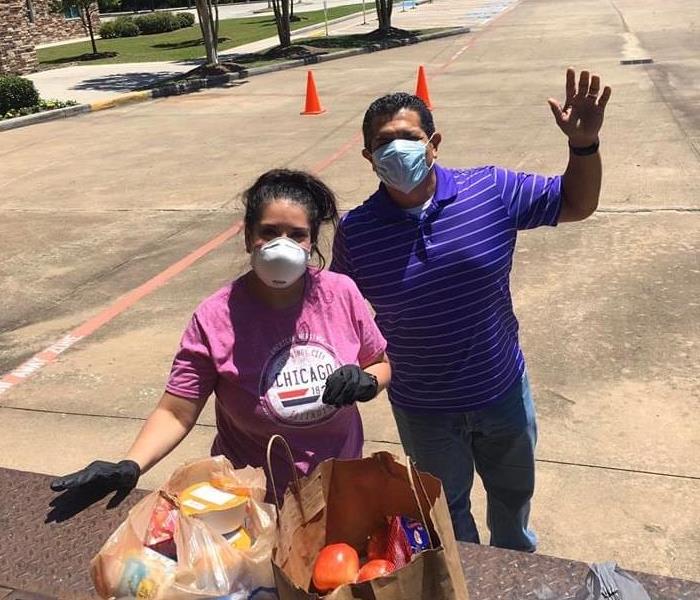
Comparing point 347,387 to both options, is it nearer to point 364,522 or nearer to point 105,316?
point 364,522

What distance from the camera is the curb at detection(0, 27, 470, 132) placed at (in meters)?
15.0

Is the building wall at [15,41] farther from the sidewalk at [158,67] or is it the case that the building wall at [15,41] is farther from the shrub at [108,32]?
the shrub at [108,32]

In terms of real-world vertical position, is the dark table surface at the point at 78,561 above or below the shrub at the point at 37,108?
above

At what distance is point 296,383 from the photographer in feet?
6.48

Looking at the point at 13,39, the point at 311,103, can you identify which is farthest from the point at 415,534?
the point at 13,39

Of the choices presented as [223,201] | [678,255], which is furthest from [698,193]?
[223,201]

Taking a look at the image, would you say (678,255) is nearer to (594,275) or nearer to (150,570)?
(594,275)

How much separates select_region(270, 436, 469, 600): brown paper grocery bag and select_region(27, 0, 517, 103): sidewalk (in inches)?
654

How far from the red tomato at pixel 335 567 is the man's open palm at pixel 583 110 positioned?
1.38 meters

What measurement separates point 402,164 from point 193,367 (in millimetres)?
821

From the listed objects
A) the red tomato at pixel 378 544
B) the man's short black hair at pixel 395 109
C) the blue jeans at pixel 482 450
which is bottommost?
the blue jeans at pixel 482 450

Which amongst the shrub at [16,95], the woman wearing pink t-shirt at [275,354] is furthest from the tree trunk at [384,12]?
the woman wearing pink t-shirt at [275,354]

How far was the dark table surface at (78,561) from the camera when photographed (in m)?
1.83

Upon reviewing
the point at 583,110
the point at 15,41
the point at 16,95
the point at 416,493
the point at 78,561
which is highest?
the point at 583,110
